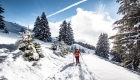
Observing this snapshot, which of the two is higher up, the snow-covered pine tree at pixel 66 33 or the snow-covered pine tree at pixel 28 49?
the snow-covered pine tree at pixel 66 33

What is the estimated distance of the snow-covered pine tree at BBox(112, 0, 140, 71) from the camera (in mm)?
9974

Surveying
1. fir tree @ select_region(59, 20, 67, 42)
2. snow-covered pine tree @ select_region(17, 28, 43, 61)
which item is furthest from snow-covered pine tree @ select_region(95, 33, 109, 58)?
snow-covered pine tree @ select_region(17, 28, 43, 61)

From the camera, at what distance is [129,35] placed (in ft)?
34.2

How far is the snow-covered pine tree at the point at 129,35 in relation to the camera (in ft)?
32.7

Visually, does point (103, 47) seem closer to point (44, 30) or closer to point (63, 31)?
point (63, 31)

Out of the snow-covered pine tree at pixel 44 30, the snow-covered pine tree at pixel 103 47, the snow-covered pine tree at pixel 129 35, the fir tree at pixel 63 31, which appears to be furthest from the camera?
the fir tree at pixel 63 31

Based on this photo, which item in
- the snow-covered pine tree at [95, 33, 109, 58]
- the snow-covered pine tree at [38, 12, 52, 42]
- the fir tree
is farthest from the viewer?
the fir tree

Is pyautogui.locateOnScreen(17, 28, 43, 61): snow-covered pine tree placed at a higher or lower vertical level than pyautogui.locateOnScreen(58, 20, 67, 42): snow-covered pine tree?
lower

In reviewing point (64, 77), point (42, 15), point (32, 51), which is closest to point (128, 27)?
point (64, 77)

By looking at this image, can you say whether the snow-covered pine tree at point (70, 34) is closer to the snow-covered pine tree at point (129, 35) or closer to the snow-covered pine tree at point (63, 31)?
the snow-covered pine tree at point (63, 31)

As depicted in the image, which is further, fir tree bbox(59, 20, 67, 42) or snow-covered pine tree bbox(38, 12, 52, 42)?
fir tree bbox(59, 20, 67, 42)

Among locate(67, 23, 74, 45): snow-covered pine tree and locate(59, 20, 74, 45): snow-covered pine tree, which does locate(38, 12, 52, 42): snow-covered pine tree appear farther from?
locate(67, 23, 74, 45): snow-covered pine tree

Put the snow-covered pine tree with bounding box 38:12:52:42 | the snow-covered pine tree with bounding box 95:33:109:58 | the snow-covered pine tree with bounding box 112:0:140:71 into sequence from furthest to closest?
the snow-covered pine tree with bounding box 95:33:109:58 < the snow-covered pine tree with bounding box 38:12:52:42 < the snow-covered pine tree with bounding box 112:0:140:71

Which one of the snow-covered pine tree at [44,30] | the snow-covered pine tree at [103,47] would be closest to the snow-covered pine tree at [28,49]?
the snow-covered pine tree at [44,30]
